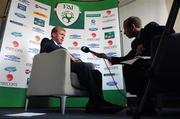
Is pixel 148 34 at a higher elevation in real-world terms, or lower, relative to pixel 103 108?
higher

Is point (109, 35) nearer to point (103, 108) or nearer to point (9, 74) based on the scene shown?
point (9, 74)

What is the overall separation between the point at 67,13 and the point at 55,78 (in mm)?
1681

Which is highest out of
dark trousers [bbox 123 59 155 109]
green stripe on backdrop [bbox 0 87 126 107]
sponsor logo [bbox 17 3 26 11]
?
sponsor logo [bbox 17 3 26 11]

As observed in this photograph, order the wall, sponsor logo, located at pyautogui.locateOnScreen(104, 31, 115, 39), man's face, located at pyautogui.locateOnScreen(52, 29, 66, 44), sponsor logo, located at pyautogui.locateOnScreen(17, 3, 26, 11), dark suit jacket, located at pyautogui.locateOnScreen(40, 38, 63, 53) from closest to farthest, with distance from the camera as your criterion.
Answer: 1. dark suit jacket, located at pyautogui.locateOnScreen(40, 38, 63, 53)
2. man's face, located at pyautogui.locateOnScreen(52, 29, 66, 44)
3. sponsor logo, located at pyautogui.locateOnScreen(17, 3, 26, 11)
4. sponsor logo, located at pyautogui.locateOnScreen(104, 31, 115, 39)
5. the wall

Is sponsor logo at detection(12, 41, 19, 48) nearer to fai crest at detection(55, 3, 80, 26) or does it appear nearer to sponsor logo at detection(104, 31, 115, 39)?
fai crest at detection(55, 3, 80, 26)

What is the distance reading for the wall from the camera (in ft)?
14.4

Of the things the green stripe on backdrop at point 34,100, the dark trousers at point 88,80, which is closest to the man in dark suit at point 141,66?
the dark trousers at point 88,80

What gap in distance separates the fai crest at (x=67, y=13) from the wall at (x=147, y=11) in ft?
3.92

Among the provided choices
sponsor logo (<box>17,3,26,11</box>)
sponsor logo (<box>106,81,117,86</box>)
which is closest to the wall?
sponsor logo (<box>106,81,117,86</box>)

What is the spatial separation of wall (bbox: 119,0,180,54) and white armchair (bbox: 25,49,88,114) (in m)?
2.28

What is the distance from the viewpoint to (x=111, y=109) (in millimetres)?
2213

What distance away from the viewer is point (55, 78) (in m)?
2.36

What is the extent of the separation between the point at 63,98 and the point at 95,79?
1.60 ft

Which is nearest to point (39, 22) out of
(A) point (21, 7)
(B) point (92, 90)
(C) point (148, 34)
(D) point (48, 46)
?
(A) point (21, 7)
